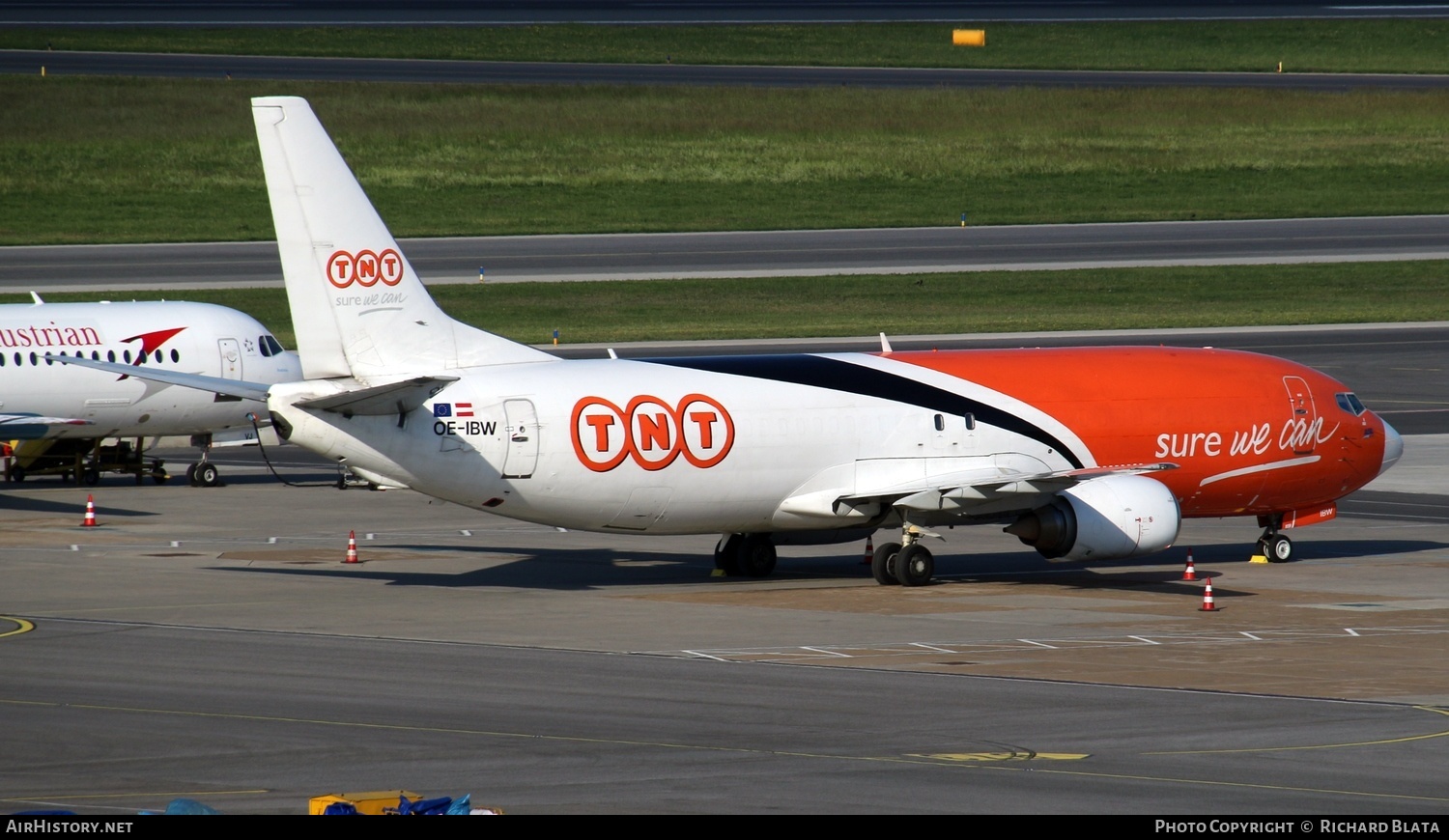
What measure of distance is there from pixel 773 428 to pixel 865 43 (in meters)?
102

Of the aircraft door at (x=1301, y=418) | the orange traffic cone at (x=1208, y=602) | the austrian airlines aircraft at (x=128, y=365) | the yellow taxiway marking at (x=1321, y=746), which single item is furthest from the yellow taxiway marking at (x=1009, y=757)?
the austrian airlines aircraft at (x=128, y=365)

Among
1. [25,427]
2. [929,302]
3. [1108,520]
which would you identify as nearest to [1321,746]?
[1108,520]

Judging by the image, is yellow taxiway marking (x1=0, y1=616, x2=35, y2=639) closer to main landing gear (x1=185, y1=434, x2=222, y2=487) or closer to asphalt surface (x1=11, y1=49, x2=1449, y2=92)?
main landing gear (x1=185, y1=434, x2=222, y2=487)

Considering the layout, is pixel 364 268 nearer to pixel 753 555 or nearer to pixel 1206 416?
pixel 753 555

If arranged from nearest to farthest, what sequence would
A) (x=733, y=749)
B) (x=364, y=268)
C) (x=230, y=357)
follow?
1. (x=733, y=749)
2. (x=364, y=268)
3. (x=230, y=357)

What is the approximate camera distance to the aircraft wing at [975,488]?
111ft

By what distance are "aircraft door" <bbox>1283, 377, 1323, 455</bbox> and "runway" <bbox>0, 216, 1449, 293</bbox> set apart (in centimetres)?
5113

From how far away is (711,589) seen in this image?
34625 millimetres

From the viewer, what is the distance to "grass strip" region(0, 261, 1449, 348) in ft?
256

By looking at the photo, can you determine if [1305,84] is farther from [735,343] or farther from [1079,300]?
[735,343]

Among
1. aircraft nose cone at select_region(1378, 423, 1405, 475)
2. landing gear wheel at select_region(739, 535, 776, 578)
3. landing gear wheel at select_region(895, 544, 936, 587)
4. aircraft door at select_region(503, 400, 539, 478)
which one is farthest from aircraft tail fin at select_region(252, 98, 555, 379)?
aircraft nose cone at select_region(1378, 423, 1405, 475)

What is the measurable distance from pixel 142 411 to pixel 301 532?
443 inches

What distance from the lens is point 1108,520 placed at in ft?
112
